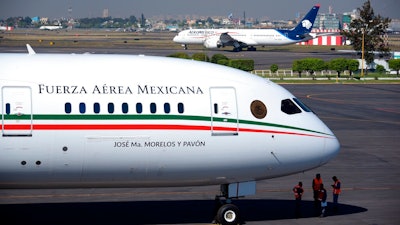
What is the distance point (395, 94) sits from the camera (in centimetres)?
6644

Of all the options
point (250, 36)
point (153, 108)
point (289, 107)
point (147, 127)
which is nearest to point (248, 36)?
point (250, 36)

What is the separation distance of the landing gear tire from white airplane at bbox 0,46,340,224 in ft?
0.08

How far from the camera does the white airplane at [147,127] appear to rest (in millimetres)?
19062

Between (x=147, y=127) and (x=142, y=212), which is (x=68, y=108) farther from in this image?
(x=142, y=212)

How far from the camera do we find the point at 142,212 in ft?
77.8

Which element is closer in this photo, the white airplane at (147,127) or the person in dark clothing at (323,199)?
the white airplane at (147,127)

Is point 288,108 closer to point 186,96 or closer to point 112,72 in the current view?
point 186,96

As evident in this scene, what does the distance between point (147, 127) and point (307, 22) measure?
385ft

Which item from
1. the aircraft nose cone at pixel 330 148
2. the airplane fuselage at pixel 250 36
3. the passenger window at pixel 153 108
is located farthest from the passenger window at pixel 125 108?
the airplane fuselage at pixel 250 36

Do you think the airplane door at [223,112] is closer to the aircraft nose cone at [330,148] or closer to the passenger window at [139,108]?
the passenger window at [139,108]

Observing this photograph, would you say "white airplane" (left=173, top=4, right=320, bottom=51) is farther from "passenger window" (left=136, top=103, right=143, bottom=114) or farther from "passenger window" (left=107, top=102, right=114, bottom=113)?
"passenger window" (left=107, top=102, right=114, bottom=113)

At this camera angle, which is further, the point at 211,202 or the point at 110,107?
the point at 211,202

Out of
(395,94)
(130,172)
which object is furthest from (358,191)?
(395,94)

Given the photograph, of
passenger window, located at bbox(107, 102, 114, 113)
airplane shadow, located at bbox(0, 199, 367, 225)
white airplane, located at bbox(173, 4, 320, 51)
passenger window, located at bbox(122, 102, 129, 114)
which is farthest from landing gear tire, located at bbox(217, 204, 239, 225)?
white airplane, located at bbox(173, 4, 320, 51)
